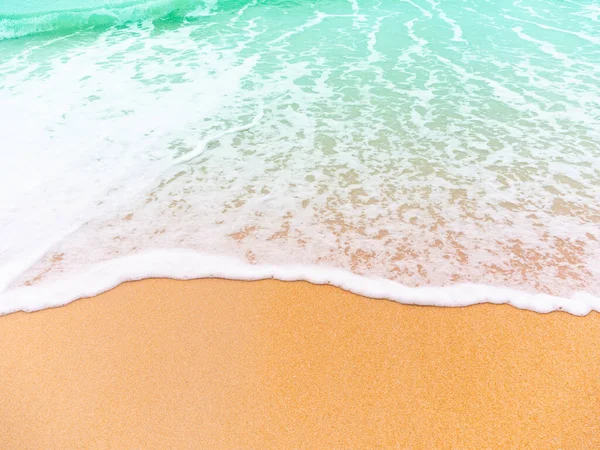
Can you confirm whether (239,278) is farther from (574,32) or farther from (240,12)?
(240,12)

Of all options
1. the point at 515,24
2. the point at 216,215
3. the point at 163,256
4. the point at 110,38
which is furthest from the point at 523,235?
the point at 110,38

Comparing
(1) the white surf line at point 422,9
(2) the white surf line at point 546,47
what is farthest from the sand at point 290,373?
(1) the white surf line at point 422,9

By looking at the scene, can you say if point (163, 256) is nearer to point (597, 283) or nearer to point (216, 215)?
point (216, 215)

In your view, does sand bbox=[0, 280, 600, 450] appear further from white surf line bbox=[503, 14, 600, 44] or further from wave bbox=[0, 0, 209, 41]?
wave bbox=[0, 0, 209, 41]


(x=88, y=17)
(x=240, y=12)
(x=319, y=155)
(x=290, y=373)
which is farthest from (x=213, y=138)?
(x=88, y=17)

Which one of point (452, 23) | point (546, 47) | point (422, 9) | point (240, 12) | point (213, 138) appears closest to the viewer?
point (213, 138)
